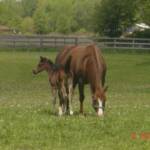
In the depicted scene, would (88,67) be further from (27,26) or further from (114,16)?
(27,26)

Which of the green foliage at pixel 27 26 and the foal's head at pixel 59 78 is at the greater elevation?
the foal's head at pixel 59 78

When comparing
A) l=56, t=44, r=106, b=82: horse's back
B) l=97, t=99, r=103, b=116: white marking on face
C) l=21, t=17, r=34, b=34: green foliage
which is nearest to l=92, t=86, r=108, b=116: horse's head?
l=97, t=99, r=103, b=116: white marking on face

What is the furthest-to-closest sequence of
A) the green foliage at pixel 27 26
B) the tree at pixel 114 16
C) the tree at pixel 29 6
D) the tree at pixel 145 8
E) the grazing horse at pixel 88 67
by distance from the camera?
the tree at pixel 29 6 < the green foliage at pixel 27 26 < the tree at pixel 114 16 < the tree at pixel 145 8 < the grazing horse at pixel 88 67

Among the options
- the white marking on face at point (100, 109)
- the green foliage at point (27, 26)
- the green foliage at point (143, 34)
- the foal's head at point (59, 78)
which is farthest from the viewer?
the green foliage at point (27, 26)

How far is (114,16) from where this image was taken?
78.4m

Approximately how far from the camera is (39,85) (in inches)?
1286

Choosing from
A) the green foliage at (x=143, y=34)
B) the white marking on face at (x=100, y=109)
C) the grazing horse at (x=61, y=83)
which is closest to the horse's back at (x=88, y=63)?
the grazing horse at (x=61, y=83)

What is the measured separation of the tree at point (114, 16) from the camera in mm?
77750

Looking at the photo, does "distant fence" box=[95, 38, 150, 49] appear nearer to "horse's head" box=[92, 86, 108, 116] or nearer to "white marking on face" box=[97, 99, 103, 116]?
"horse's head" box=[92, 86, 108, 116]

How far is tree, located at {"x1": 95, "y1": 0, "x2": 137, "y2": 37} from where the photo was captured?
7775 centimetres

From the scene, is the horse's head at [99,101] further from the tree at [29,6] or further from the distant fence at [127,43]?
the tree at [29,6]

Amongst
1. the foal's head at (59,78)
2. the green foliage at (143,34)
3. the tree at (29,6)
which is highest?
the foal's head at (59,78)

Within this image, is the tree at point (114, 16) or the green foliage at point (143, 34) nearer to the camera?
the green foliage at point (143, 34)

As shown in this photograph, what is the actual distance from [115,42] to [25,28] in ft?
261
